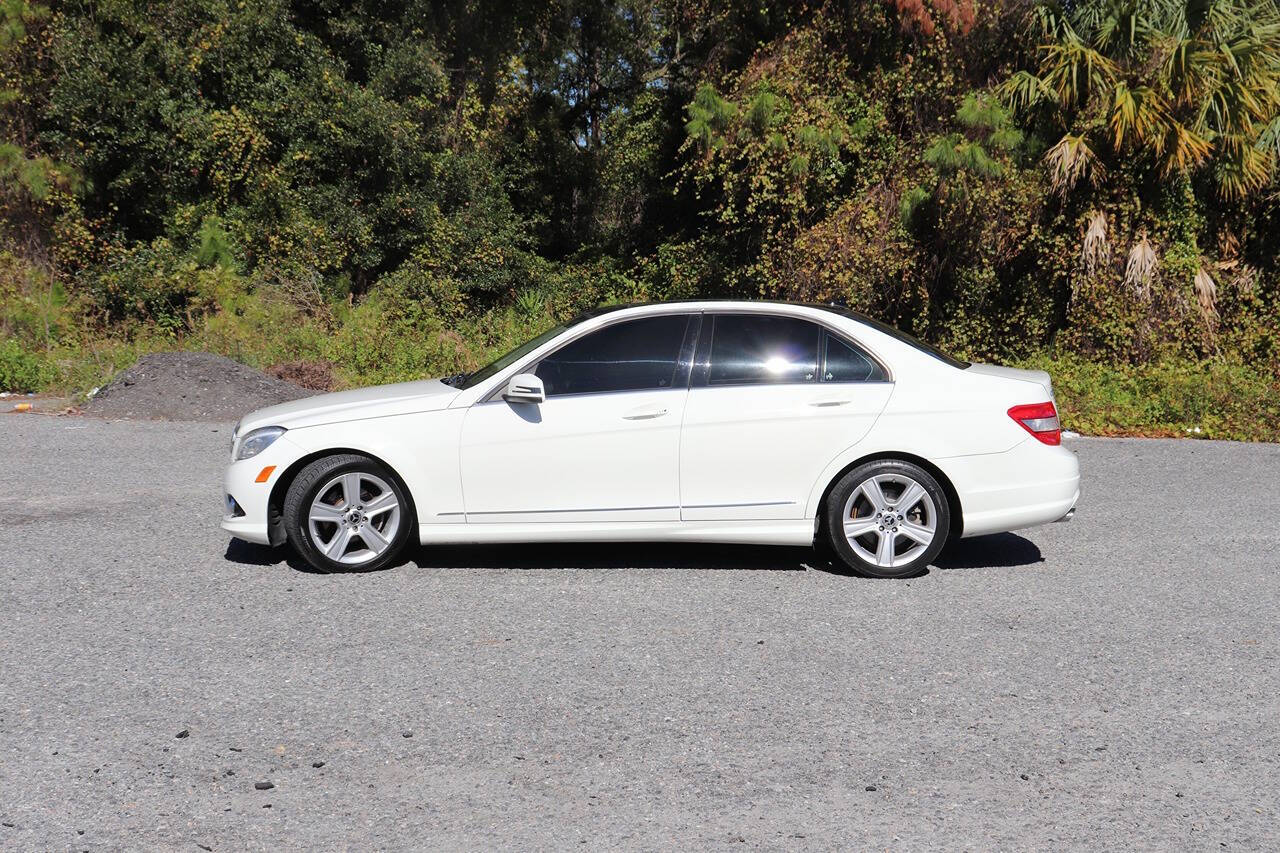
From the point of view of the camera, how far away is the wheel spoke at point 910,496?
7.00 metres

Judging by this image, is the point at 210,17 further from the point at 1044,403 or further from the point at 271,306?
the point at 1044,403

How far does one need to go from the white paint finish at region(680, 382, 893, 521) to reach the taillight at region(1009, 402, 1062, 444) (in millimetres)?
823

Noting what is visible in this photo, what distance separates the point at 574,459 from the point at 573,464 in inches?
1.1

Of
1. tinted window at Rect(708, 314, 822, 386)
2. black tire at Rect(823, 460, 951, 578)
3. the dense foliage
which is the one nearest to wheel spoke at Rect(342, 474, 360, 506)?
tinted window at Rect(708, 314, 822, 386)

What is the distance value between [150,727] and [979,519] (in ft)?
14.9

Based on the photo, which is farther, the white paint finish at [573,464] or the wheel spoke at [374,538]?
the wheel spoke at [374,538]

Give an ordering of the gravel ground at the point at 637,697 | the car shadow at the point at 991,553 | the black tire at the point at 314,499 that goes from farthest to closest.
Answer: the car shadow at the point at 991,553
the black tire at the point at 314,499
the gravel ground at the point at 637,697

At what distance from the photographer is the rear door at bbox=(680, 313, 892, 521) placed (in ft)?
22.7

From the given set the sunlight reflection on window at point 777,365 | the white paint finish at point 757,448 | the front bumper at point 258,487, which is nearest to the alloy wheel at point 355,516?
the front bumper at point 258,487

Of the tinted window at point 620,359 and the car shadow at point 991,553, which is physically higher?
the tinted window at point 620,359

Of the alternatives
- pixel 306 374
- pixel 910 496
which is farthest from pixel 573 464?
pixel 306 374

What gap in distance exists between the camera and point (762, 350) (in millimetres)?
7164

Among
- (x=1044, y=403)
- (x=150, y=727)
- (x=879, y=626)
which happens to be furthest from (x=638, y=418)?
(x=150, y=727)

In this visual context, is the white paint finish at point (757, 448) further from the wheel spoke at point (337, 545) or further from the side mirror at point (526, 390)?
the wheel spoke at point (337, 545)
